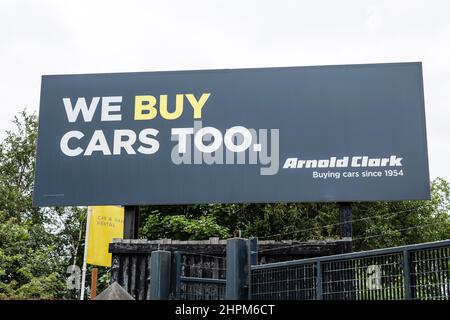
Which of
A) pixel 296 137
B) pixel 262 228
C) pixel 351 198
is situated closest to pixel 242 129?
pixel 296 137

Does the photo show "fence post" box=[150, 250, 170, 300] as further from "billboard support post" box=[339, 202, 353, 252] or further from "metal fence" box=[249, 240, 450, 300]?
"billboard support post" box=[339, 202, 353, 252]

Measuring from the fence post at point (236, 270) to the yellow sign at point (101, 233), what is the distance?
1489cm

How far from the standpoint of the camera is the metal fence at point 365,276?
23.1 ft

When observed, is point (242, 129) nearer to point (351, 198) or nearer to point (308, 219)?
point (351, 198)

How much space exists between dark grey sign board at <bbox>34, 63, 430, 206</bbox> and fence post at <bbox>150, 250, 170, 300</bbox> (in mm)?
6409

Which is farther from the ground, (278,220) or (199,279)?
(278,220)

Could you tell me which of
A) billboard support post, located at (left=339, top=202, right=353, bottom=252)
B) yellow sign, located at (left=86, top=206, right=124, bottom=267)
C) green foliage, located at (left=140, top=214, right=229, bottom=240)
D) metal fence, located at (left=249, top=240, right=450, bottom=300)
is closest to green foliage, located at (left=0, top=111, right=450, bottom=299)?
green foliage, located at (left=140, top=214, right=229, bottom=240)

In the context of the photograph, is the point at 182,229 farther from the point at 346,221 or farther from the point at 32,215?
the point at 32,215

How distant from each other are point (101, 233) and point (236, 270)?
15339mm

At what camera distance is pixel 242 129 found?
15.2 meters

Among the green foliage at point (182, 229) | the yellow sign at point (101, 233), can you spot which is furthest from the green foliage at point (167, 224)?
the yellow sign at point (101, 233)

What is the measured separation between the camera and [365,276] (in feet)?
26.5

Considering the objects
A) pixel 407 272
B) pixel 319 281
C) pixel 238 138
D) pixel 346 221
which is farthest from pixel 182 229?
pixel 407 272

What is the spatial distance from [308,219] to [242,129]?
656 inches
